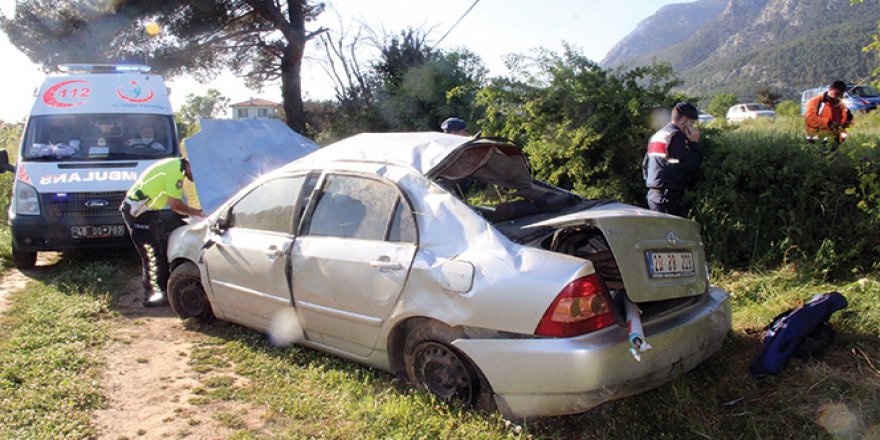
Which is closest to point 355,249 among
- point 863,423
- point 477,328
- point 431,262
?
point 431,262

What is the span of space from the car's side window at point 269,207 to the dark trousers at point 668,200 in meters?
3.23

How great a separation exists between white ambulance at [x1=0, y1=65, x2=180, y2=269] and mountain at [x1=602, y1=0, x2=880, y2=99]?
43.2 meters

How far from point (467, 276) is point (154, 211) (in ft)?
13.9

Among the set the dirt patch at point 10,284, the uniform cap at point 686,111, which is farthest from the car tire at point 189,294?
the uniform cap at point 686,111

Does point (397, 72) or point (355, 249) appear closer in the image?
point (355, 249)

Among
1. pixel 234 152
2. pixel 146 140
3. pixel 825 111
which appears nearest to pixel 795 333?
pixel 825 111

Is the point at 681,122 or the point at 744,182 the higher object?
the point at 681,122

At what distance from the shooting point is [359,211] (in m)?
3.90

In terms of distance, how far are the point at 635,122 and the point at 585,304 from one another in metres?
3.75

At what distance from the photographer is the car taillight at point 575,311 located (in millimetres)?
2928

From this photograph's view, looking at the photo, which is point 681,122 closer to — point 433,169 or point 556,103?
point 556,103

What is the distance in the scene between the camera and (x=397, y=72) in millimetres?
13602

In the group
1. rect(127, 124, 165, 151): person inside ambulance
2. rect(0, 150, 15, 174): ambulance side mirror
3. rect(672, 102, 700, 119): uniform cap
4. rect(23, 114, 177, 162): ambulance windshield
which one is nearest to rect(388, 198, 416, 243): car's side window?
rect(672, 102, 700, 119): uniform cap

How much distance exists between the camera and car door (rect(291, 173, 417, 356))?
3.59 meters
